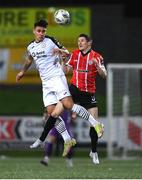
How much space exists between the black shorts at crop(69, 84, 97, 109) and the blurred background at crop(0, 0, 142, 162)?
965 cm

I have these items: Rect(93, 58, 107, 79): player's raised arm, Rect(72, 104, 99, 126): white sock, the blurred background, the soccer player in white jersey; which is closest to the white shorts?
the soccer player in white jersey

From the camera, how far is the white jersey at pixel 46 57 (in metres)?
16.7

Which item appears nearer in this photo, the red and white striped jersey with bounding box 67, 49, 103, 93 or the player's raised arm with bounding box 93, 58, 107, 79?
the player's raised arm with bounding box 93, 58, 107, 79

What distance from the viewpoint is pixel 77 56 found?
677 inches

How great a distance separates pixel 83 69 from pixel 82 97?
1.85 feet

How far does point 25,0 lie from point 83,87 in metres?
20.5

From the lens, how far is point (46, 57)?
55.2ft

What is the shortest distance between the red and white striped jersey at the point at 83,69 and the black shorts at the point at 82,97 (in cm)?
8

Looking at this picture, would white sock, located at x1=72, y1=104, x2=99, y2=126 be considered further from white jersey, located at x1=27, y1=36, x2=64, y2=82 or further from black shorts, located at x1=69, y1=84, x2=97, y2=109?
white jersey, located at x1=27, y1=36, x2=64, y2=82

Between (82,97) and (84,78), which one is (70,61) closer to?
(84,78)

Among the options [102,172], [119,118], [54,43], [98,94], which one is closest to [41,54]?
[54,43]

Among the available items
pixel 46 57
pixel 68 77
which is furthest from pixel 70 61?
pixel 68 77

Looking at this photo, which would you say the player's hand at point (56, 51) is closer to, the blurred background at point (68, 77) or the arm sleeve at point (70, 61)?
the arm sleeve at point (70, 61)

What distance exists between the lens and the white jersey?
16734 millimetres
